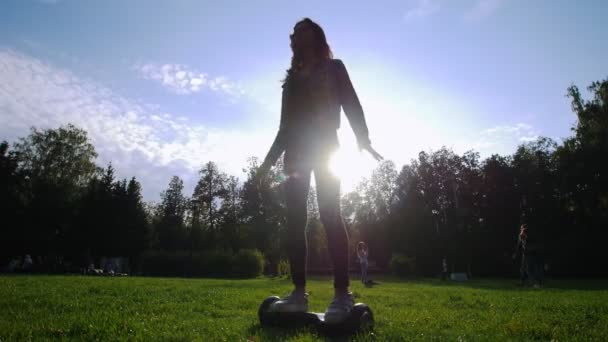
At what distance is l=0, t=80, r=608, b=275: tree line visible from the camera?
46.0 meters

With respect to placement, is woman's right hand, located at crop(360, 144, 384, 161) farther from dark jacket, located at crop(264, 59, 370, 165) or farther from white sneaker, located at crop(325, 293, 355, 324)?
white sneaker, located at crop(325, 293, 355, 324)

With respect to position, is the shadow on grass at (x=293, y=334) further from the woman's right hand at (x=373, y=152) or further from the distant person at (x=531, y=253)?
the distant person at (x=531, y=253)

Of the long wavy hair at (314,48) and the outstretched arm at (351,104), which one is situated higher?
the long wavy hair at (314,48)

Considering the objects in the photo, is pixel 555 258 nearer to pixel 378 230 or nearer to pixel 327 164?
pixel 378 230

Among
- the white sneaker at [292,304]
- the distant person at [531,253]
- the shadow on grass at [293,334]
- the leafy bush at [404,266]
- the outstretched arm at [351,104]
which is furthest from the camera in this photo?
the leafy bush at [404,266]

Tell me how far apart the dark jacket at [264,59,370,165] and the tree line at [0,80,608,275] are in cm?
3489

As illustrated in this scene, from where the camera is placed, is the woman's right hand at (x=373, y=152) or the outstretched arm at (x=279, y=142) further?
the outstretched arm at (x=279, y=142)

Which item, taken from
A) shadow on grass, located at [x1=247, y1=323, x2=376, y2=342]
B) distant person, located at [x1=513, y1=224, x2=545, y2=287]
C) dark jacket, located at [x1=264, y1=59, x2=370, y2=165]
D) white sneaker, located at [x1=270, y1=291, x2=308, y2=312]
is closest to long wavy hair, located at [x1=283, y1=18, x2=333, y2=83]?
dark jacket, located at [x1=264, y1=59, x2=370, y2=165]

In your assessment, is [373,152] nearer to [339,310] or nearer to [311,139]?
[311,139]

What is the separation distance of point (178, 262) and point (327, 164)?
4170 centimetres

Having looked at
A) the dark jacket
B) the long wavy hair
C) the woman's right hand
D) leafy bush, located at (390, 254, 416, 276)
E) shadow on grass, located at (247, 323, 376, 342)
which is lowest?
leafy bush, located at (390, 254, 416, 276)

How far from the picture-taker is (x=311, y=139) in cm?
433

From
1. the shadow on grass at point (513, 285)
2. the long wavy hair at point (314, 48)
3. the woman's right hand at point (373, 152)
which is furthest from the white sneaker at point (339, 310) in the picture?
the shadow on grass at point (513, 285)

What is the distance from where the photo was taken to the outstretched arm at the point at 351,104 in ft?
14.8
